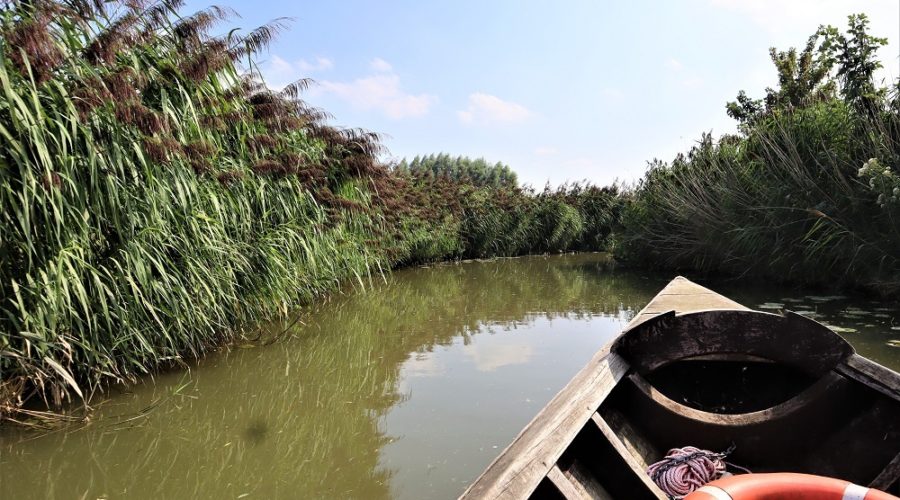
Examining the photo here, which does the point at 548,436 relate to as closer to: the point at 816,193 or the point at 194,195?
the point at 194,195

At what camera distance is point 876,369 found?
1819mm

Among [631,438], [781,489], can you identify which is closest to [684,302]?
[631,438]

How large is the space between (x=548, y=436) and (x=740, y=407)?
4.15ft

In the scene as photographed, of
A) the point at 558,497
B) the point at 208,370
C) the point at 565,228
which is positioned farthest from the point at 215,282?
the point at 565,228

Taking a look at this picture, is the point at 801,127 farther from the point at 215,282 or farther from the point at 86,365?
the point at 86,365

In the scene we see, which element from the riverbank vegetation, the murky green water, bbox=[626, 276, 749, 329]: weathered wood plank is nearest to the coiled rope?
the murky green water

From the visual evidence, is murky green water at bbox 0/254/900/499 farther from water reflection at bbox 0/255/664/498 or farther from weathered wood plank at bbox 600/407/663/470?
weathered wood plank at bbox 600/407/663/470

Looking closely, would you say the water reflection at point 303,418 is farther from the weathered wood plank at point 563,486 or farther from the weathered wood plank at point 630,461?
the weathered wood plank at point 563,486

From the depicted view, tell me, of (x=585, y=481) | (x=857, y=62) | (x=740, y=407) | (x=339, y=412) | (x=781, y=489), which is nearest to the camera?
(x=781, y=489)

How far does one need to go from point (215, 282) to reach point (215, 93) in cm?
153

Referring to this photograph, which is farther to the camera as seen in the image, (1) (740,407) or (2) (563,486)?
(1) (740,407)

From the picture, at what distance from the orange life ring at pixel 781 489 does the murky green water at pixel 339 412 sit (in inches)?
48.7

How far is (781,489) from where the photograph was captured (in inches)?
54.4

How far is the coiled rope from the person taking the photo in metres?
1.75
